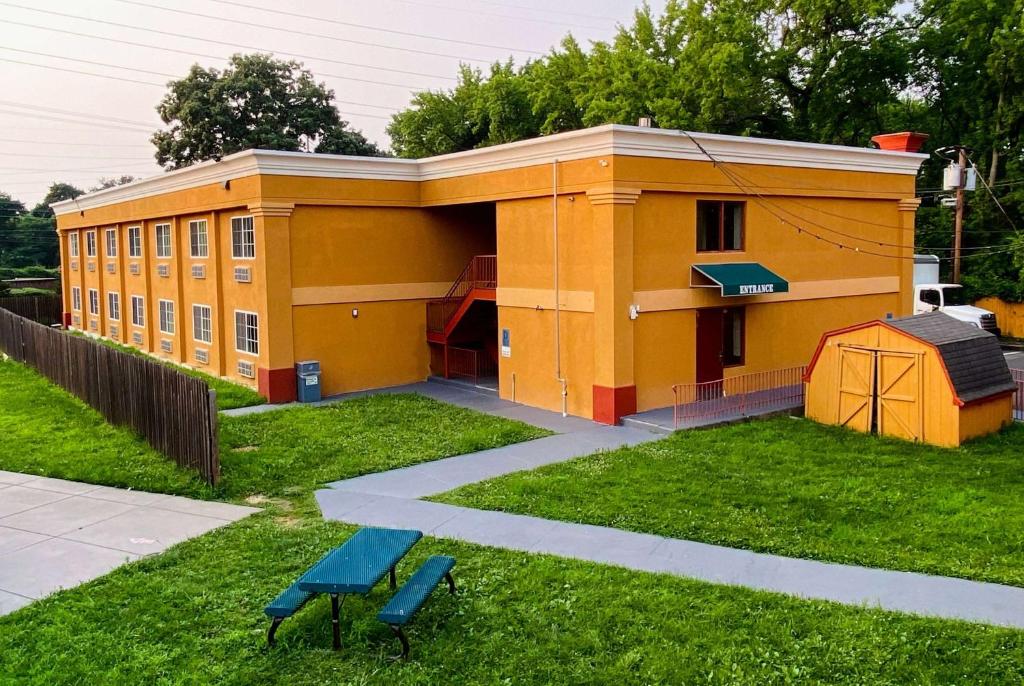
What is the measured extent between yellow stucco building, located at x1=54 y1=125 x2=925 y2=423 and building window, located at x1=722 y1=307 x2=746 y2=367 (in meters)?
0.04

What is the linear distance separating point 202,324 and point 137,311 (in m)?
7.66

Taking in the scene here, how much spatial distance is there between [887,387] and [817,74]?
92.6ft

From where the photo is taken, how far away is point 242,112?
53.5 metres

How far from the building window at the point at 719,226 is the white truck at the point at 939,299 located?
1246 cm

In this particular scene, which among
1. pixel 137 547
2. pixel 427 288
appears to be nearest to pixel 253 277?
pixel 427 288

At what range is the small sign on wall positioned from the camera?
21.0 metres

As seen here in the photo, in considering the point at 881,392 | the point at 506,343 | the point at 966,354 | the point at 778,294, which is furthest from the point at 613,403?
the point at 966,354

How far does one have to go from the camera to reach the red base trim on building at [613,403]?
17.8 m

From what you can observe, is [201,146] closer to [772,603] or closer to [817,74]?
[817,74]

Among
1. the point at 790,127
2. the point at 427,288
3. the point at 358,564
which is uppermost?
the point at 790,127

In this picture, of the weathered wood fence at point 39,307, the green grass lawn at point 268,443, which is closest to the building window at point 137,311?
the green grass lawn at point 268,443

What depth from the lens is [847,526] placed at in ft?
35.6

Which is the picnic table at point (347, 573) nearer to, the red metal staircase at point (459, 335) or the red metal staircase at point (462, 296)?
the red metal staircase at point (462, 296)

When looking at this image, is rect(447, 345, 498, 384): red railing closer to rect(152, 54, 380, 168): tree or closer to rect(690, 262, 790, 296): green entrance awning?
rect(690, 262, 790, 296): green entrance awning
